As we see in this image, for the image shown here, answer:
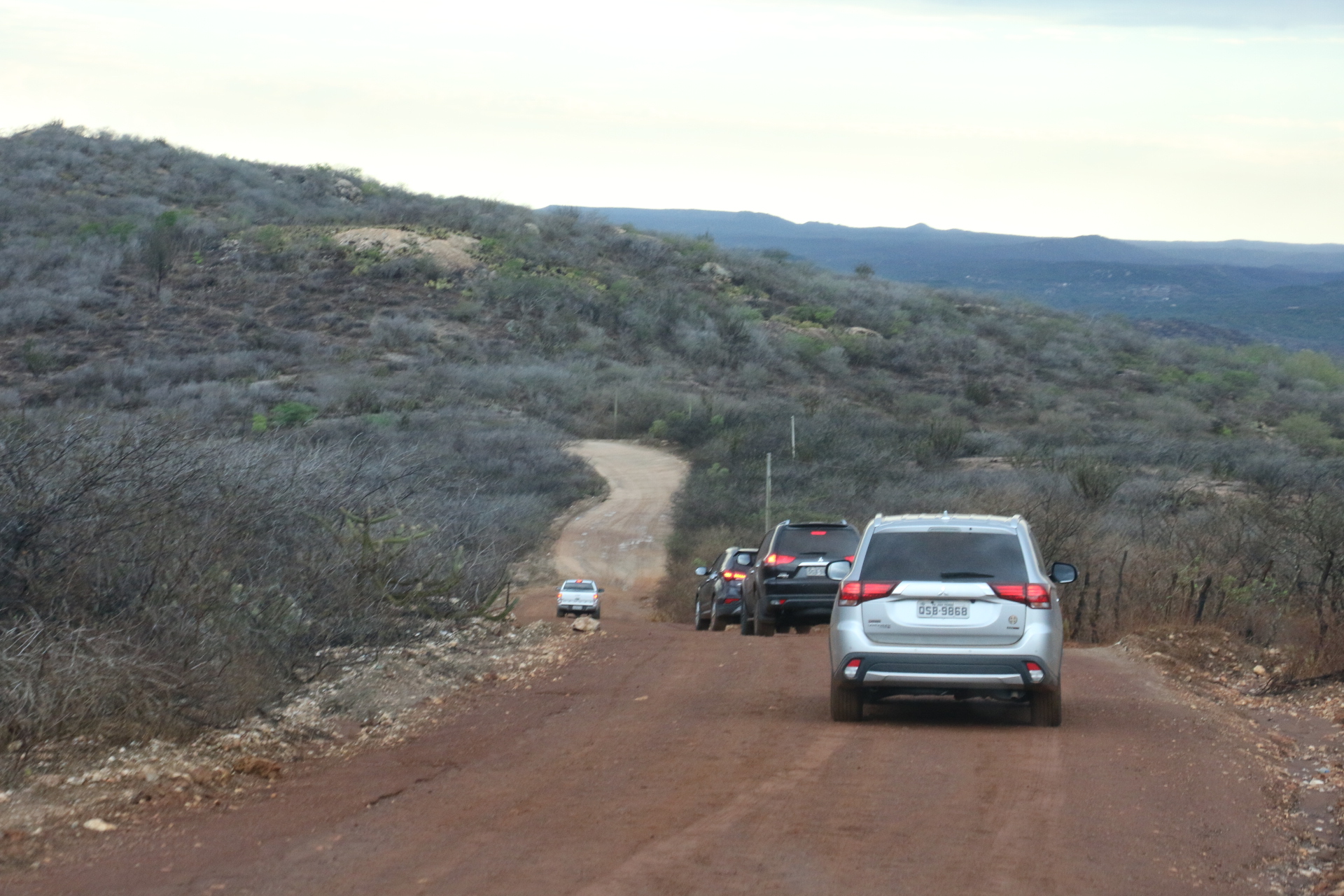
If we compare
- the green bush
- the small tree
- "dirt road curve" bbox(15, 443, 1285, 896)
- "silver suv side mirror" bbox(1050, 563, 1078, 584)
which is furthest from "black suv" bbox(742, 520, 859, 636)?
the small tree

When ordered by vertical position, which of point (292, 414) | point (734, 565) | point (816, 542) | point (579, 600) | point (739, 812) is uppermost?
point (739, 812)

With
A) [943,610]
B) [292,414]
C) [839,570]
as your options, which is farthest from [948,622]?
[292,414]

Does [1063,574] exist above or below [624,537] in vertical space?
above

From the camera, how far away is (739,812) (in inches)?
281

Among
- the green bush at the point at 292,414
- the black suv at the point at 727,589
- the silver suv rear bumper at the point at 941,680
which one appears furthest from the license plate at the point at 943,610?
the green bush at the point at 292,414

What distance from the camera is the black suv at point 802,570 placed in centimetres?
1719

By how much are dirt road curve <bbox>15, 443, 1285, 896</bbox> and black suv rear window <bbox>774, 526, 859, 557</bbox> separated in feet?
19.3

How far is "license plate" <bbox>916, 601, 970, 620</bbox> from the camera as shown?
9.77 meters

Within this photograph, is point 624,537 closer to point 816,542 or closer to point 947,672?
point 816,542

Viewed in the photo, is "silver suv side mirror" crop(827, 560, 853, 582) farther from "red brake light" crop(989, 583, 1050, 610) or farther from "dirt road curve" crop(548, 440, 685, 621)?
"dirt road curve" crop(548, 440, 685, 621)

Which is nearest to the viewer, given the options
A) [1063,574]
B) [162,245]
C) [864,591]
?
[864,591]

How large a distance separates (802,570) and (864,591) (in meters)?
7.26

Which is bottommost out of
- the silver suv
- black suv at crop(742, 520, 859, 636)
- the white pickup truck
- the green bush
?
the white pickup truck

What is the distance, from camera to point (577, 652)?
14414mm
